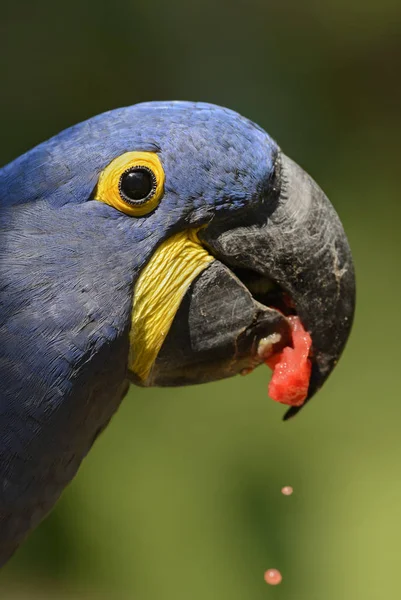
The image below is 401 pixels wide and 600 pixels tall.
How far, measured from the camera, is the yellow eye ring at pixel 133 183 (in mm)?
1473

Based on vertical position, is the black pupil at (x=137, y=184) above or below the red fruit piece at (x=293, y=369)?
above

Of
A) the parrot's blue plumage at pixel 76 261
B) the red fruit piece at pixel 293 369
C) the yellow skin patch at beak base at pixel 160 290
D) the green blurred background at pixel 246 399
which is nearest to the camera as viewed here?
the parrot's blue plumage at pixel 76 261

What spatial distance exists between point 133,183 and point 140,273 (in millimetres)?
174

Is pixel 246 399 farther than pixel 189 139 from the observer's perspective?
Yes

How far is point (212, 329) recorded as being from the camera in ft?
5.09

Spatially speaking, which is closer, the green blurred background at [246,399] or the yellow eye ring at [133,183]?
the yellow eye ring at [133,183]

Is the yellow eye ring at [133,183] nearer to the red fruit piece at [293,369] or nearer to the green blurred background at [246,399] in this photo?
the red fruit piece at [293,369]

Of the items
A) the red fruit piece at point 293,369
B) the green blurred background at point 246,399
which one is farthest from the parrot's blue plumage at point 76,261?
the green blurred background at point 246,399

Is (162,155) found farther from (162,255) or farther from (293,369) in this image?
(293,369)

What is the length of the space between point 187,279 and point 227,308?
10 centimetres

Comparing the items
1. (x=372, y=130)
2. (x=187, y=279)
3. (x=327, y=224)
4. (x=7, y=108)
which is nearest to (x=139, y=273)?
(x=187, y=279)

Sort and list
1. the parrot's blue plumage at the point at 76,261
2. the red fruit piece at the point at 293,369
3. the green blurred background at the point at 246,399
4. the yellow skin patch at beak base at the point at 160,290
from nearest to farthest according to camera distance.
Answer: the parrot's blue plumage at the point at 76,261
the yellow skin patch at beak base at the point at 160,290
the red fruit piece at the point at 293,369
the green blurred background at the point at 246,399

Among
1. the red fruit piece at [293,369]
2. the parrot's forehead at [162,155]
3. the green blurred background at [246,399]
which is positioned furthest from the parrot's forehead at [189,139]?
the green blurred background at [246,399]

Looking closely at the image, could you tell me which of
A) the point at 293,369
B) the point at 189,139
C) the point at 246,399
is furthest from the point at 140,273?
the point at 246,399
